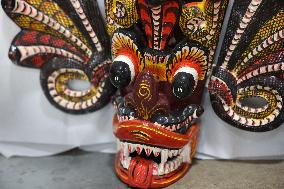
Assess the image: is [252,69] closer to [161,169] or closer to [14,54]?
[161,169]

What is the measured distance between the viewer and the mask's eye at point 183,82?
1002 mm

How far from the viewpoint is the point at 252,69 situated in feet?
3.62

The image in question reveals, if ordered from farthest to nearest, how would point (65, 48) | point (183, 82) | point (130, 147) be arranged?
point (65, 48)
point (130, 147)
point (183, 82)

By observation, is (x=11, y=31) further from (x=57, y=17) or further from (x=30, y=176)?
(x=30, y=176)

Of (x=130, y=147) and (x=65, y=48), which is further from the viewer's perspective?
(x=65, y=48)

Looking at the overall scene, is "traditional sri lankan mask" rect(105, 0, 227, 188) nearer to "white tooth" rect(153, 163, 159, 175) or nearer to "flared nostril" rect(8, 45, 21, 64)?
"white tooth" rect(153, 163, 159, 175)

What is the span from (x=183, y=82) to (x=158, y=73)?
9 cm

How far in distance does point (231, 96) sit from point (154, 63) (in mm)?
215

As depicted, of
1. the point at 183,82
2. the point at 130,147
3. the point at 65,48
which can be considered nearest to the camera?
the point at 183,82

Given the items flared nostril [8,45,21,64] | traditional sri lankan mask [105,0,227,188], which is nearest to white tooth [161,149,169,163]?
traditional sri lankan mask [105,0,227,188]

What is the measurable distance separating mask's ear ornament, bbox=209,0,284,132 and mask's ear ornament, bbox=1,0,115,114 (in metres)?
0.31

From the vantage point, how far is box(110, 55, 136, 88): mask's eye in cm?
104

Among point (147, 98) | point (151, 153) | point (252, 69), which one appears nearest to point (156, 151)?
point (151, 153)

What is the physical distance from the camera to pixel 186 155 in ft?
3.80
